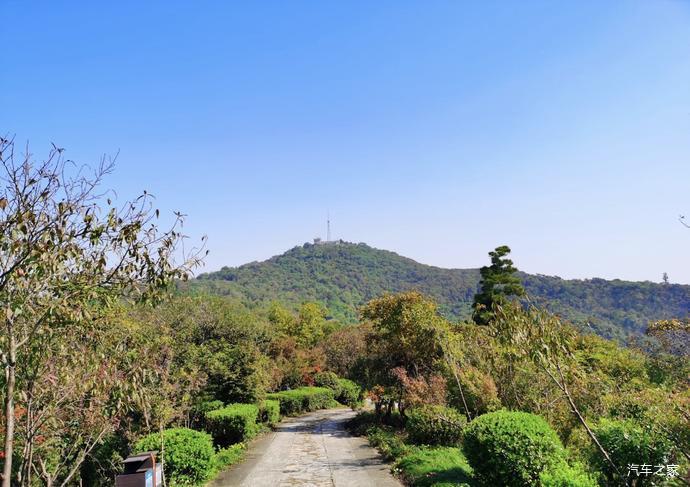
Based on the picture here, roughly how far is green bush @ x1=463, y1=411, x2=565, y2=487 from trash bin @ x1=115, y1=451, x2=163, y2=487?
17.5 ft

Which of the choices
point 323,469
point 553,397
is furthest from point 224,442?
point 553,397

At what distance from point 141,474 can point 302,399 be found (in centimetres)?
2280

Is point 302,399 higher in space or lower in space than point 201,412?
lower

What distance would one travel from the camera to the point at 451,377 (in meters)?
14.7

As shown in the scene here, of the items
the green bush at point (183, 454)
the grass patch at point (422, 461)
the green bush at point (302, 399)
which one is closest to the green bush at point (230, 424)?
the grass patch at point (422, 461)

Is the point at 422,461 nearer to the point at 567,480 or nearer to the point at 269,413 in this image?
the point at 567,480

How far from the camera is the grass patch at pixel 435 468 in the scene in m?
9.19

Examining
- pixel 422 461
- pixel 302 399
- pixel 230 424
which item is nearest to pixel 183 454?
pixel 422 461

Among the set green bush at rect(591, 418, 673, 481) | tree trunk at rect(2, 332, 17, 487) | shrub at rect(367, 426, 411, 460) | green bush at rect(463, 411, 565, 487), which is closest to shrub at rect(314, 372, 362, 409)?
shrub at rect(367, 426, 411, 460)

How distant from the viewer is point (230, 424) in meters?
16.2

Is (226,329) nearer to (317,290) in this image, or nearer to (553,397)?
(553,397)

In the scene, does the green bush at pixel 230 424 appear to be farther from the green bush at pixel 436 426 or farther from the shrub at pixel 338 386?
the shrub at pixel 338 386

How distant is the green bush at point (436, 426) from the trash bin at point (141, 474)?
8.49 meters

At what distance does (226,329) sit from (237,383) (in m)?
2.23
